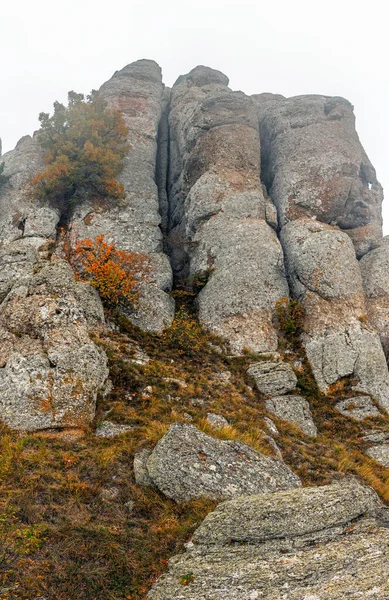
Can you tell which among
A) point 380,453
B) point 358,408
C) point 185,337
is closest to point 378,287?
point 358,408

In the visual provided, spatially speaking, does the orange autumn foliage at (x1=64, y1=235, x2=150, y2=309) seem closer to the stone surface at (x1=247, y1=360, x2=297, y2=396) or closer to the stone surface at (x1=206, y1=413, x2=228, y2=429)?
the stone surface at (x1=247, y1=360, x2=297, y2=396)

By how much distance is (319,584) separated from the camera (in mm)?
7926

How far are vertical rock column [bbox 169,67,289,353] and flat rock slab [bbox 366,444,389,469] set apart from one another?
815 centimetres

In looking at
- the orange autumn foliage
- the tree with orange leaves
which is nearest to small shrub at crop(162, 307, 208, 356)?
the orange autumn foliage

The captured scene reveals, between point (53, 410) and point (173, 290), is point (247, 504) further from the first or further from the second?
point (173, 290)

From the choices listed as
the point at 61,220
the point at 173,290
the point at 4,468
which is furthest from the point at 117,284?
the point at 4,468

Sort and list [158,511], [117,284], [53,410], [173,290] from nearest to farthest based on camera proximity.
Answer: [158,511] < [53,410] < [117,284] < [173,290]

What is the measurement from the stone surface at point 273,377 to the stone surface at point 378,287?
8.17 m

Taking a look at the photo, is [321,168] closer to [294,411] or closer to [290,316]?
[290,316]

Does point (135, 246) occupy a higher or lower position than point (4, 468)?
higher

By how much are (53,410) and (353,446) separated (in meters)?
14.5

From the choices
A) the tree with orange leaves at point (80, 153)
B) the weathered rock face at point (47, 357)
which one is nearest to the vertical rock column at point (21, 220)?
the tree with orange leaves at point (80, 153)

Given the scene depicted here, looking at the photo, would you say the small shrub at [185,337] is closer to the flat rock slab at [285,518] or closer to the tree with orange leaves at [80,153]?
the flat rock slab at [285,518]

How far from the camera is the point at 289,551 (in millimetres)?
9312
